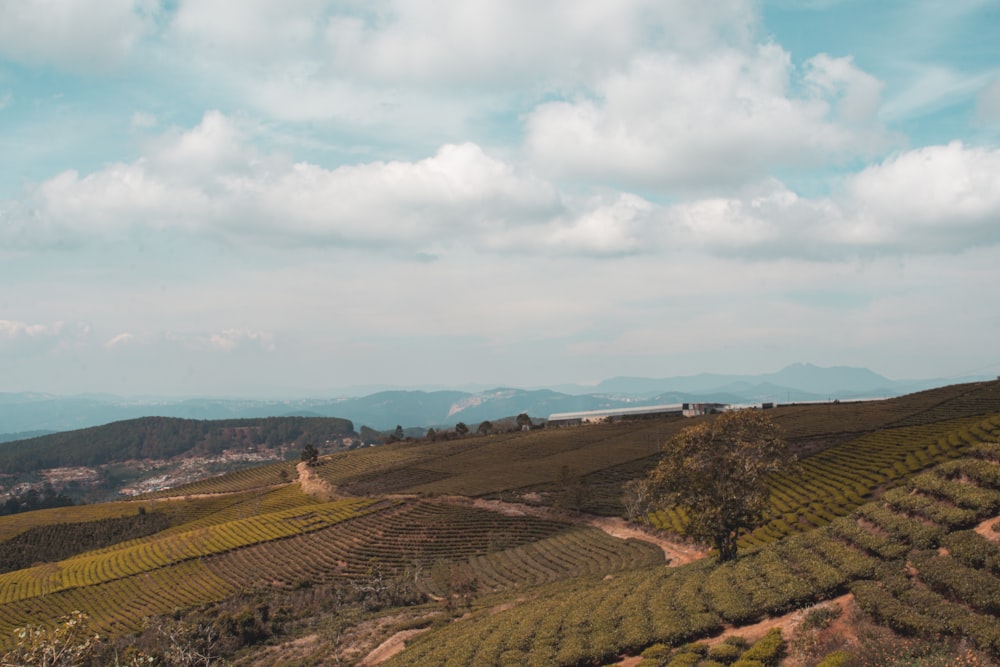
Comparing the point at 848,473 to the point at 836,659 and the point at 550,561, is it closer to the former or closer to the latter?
the point at 550,561

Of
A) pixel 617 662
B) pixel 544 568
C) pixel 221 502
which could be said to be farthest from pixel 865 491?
pixel 221 502

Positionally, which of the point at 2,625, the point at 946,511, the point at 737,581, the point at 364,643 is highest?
the point at 946,511

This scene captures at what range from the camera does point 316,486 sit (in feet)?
516

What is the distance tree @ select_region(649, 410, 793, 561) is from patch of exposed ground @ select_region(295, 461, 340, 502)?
113773 millimetres

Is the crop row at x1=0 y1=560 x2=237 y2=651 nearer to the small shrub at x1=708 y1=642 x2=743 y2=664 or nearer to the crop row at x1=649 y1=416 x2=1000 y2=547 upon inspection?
the crop row at x1=649 y1=416 x2=1000 y2=547

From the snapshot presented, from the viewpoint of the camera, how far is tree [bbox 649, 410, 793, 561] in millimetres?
41125

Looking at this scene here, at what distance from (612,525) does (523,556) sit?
60.1ft

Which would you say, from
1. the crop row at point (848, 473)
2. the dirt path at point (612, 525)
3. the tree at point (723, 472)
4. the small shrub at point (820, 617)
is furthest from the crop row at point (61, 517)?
the small shrub at point (820, 617)

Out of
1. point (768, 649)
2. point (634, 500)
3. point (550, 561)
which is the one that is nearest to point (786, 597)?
point (768, 649)

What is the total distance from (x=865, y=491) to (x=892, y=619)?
5935cm

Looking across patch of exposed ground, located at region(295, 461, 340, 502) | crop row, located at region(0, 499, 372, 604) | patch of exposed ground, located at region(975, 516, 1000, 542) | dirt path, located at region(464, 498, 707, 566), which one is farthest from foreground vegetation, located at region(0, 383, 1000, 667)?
patch of exposed ground, located at region(295, 461, 340, 502)

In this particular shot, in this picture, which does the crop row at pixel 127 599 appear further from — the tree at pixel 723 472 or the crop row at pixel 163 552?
the tree at pixel 723 472

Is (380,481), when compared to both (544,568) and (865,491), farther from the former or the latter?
(865,491)

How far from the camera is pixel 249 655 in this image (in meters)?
56.4
